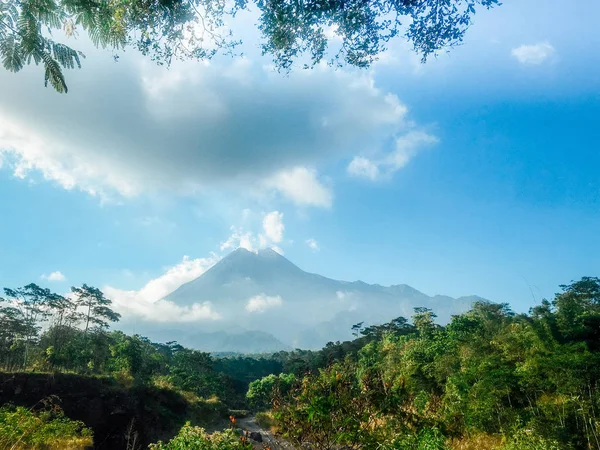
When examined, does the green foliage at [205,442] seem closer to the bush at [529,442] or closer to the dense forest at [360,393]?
the dense forest at [360,393]

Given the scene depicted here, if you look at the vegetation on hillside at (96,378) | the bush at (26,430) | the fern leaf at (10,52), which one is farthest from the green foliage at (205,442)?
the vegetation on hillside at (96,378)

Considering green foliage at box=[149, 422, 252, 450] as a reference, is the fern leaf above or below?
above

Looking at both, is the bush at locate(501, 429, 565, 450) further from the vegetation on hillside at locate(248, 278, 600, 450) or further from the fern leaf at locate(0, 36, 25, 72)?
the fern leaf at locate(0, 36, 25, 72)

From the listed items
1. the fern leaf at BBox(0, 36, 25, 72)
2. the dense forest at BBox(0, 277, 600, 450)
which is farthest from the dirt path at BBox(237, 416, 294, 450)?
the fern leaf at BBox(0, 36, 25, 72)

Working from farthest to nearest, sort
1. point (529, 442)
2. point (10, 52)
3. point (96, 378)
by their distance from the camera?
point (96, 378) < point (529, 442) < point (10, 52)

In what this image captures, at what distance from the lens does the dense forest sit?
17.4 feet

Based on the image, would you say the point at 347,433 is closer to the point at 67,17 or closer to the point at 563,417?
the point at 67,17

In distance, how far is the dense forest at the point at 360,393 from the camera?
208 inches

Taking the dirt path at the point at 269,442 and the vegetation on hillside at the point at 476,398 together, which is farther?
the dirt path at the point at 269,442

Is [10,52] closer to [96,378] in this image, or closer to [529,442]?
[529,442]

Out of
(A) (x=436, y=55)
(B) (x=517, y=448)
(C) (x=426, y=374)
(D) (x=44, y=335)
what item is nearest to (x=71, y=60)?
(A) (x=436, y=55)

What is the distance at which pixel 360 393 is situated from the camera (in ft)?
17.8

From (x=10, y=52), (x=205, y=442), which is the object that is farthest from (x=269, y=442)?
(x=10, y=52)

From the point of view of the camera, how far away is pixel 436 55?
5.48 metres
